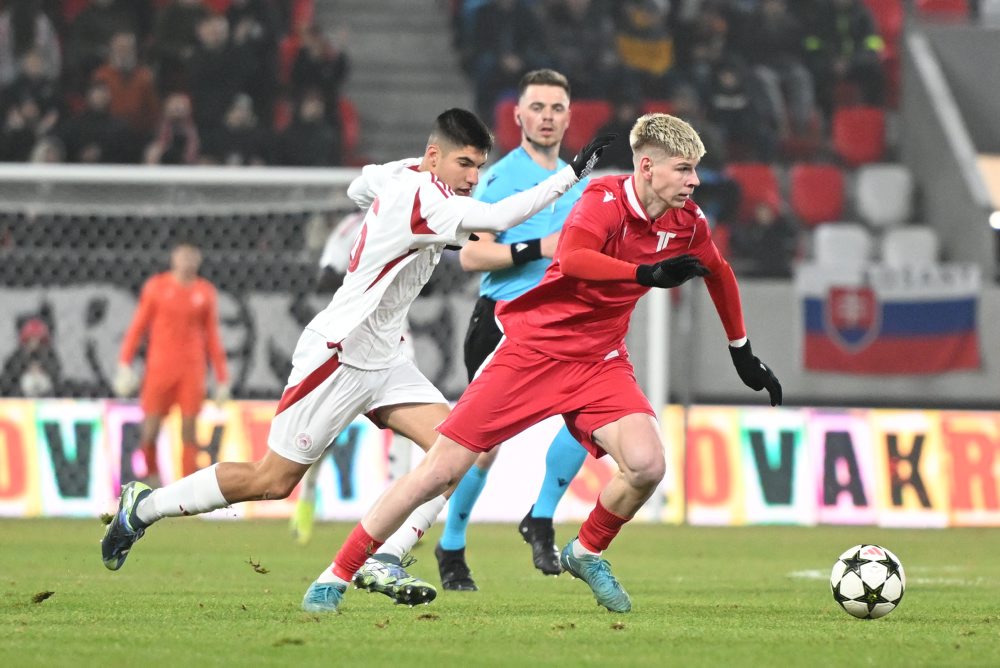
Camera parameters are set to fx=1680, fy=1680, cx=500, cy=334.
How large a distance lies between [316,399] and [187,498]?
26.0 inches

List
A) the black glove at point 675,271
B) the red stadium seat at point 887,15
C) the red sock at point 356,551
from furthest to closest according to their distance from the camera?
1. the red stadium seat at point 887,15
2. the red sock at point 356,551
3. the black glove at point 675,271

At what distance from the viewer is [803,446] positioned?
42.8ft

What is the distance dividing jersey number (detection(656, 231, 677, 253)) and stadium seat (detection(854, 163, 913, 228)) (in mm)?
12146

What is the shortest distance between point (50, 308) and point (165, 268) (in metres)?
1.08

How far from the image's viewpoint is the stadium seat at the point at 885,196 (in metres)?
17.8

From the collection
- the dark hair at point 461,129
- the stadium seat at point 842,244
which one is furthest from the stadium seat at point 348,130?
the dark hair at point 461,129

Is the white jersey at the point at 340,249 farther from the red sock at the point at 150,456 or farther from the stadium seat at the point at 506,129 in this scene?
the stadium seat at the point at 506,129

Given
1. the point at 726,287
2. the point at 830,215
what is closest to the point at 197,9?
the point at 830,215

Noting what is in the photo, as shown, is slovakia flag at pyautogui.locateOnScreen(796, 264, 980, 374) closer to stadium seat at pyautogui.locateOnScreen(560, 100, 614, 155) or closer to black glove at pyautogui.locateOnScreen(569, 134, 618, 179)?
stadium seat at pyautogui.locateOnScreen(560, 100, 614, 155)

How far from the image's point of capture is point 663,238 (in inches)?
244

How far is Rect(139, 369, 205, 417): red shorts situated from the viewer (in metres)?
12.8

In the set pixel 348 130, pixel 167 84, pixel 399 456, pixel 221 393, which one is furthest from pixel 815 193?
pixel 221 393

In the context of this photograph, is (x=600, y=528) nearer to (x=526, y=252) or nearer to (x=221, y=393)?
(x=526, y=252)

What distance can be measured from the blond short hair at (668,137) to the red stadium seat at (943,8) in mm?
14987
